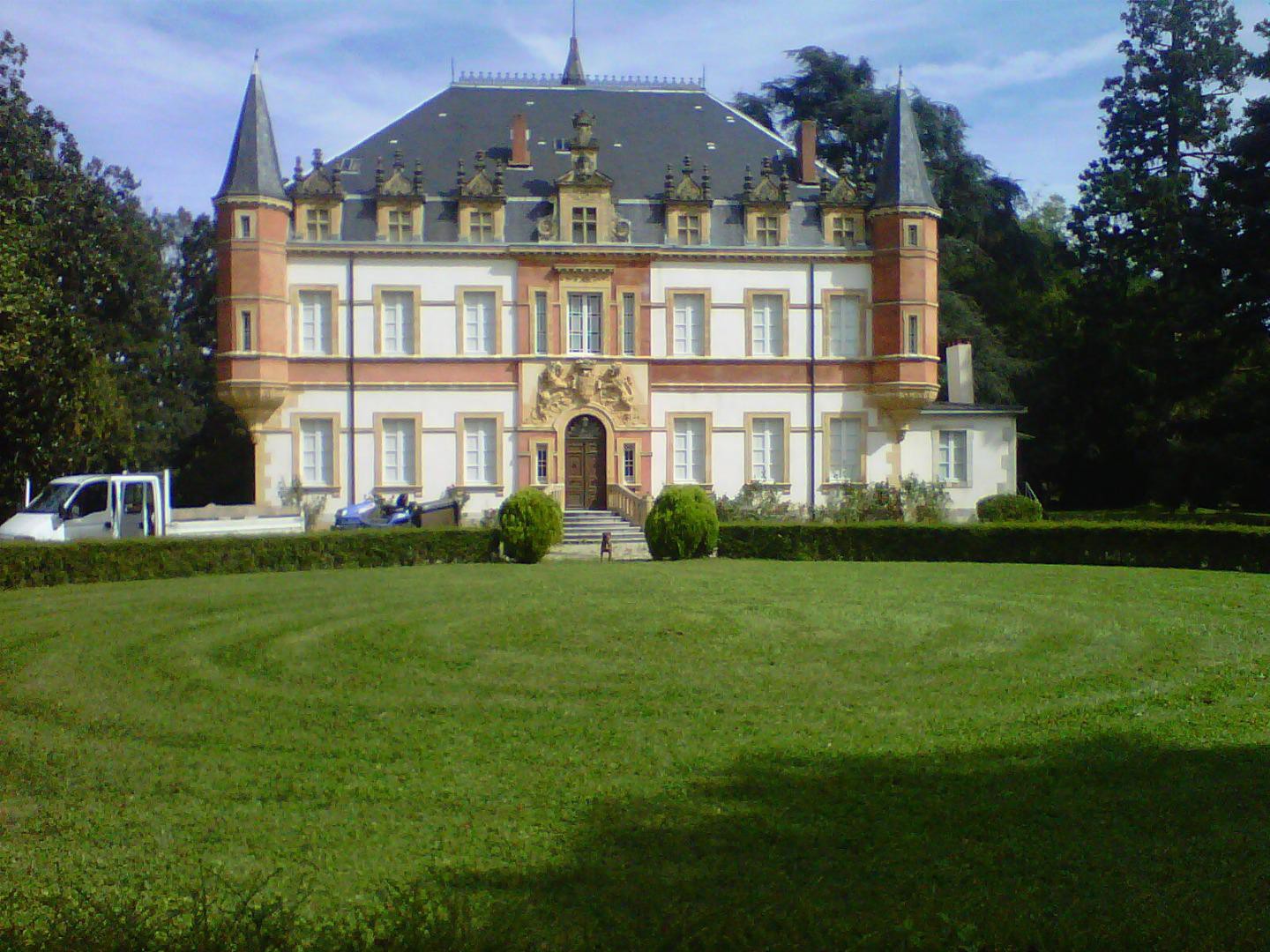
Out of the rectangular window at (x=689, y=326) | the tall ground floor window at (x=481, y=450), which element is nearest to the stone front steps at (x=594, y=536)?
the tall ground floor window at (x=481, y=450)

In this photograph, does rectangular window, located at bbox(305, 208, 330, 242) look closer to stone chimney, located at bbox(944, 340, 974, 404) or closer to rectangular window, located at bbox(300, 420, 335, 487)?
rectangular window, located at bbox(300, 420, 335, 487)

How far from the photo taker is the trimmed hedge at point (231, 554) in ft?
71.7

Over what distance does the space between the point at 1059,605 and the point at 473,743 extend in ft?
34.3

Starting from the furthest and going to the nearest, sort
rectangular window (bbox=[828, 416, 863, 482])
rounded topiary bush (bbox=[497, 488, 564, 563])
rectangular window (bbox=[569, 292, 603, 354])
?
rectangular window (bbox=[828, 416, 863, 482]) → rectangular window (bbox=[569, 292, 603, 354]) → rounded topiary bush (bbox=[497, 488, 564, 563])

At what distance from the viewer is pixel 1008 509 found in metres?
34.0

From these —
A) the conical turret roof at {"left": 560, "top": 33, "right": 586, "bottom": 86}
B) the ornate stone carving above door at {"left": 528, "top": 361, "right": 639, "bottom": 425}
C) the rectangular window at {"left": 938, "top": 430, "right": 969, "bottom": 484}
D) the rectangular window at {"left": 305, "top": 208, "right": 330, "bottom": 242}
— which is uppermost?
the conical turret roof at {"left": 560, "top": 33, "right": 586, "bottom": 86}

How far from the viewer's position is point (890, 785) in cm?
797

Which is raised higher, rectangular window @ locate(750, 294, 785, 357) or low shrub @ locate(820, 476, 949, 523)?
A: rectangular window @ locate(750, 294, 785, 357)

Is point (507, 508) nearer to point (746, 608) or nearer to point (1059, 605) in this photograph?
point (746, 608)

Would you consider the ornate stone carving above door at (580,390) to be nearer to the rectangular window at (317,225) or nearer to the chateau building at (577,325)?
the chateau building at (577,325)

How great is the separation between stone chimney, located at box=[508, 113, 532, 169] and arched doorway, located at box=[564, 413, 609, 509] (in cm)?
799

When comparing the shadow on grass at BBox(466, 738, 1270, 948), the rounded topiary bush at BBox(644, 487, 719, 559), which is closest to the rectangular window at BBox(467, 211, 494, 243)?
the rounded topiary bush at BBox(644, 487, 719, 559)

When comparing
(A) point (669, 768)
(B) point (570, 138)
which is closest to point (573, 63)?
(B) point (570, 138)

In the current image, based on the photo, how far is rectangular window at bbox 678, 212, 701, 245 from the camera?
36.1m
